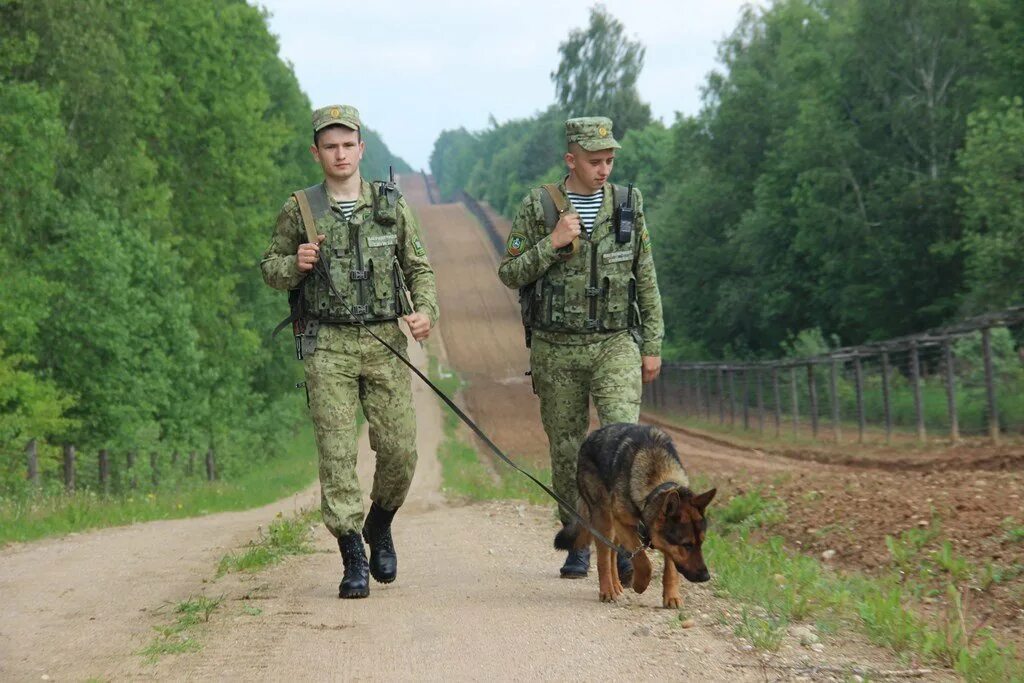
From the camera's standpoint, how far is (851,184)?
50.4m

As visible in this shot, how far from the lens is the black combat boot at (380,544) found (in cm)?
832

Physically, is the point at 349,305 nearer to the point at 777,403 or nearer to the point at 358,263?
the point at 358,263

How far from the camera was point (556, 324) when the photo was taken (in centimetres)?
842

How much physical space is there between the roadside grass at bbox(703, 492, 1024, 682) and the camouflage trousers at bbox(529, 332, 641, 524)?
1098 mm

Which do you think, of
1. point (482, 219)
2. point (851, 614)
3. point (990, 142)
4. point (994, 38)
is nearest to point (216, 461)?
point (990, 142)

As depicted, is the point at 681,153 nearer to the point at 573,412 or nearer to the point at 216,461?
the point at 216,461

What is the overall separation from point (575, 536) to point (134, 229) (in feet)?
89.7

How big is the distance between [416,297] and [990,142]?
1262 inches

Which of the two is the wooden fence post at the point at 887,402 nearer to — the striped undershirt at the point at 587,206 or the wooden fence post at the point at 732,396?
the wooden fence post at the point at 732,396

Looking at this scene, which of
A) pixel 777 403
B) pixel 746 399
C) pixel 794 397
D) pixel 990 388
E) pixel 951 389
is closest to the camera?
pixel 990 388

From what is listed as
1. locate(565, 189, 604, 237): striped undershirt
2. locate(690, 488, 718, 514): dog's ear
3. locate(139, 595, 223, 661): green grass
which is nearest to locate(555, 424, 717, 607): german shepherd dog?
locate(690, 488, 718, 514): dog's ear

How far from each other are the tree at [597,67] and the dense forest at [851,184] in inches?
879

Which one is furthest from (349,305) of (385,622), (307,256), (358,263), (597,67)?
(597,67)

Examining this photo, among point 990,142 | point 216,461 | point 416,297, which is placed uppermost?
point 990,142
